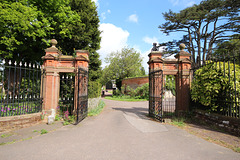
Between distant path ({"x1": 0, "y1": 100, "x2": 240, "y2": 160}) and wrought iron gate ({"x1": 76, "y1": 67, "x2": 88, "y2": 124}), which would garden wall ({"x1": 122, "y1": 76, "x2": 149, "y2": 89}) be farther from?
distant path ({"x1": 0, "y1": 100, "x2": 240, "y2": 160})

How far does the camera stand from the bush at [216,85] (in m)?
4.86

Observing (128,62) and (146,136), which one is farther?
(128,62)

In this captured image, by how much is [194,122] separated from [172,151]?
12.2 ft

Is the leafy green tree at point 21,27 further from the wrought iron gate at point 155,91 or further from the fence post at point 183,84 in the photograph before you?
the fence post at point 183,84

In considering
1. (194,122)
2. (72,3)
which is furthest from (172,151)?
(72,3)

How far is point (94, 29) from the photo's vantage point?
11.6 metres

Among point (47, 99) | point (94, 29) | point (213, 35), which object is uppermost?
point (213, 35)

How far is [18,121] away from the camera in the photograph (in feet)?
16.9

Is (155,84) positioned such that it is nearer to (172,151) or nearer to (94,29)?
(172,151)

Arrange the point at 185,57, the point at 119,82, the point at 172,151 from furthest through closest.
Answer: the point at 119,82, the point at 185,57, the point at 172,151

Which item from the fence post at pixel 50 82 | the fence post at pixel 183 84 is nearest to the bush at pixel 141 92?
the fence post at pixel 183 84

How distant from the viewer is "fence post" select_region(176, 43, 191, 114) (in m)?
6.95

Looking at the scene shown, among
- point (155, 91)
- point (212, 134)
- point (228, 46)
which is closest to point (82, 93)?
point (155, 91)

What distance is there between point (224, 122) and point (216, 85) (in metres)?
1.47
